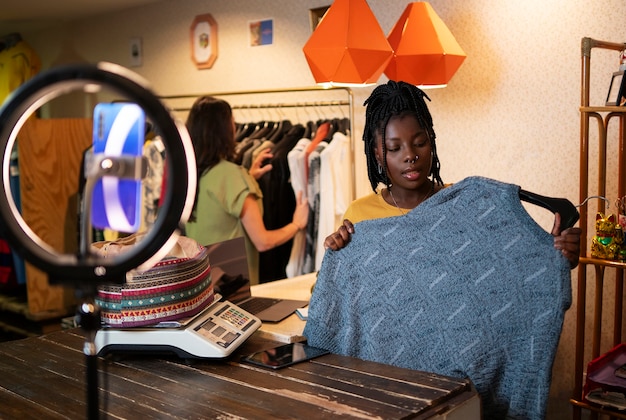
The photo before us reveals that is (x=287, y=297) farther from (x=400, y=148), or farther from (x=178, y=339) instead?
(x=178, y=339)

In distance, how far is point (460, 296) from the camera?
1582mm

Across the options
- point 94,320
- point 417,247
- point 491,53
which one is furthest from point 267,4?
point 94,320

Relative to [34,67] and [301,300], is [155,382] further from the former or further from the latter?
[34,67]

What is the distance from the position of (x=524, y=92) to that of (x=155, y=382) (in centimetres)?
230

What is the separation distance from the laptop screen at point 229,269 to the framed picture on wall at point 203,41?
8.60ft

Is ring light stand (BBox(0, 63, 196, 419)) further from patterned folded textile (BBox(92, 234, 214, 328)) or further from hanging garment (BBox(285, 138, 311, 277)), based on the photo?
hanging garment (BBox(285, 138, 311, 277))

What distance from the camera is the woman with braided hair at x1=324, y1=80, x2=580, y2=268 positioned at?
199 centimetres

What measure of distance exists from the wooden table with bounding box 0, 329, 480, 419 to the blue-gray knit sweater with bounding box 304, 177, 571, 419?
12cm

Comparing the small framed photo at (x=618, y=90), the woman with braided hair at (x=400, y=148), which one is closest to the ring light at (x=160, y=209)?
the woman with braided hair at (x=400, y=148)

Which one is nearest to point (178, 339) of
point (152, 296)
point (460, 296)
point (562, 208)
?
point (152, 296)

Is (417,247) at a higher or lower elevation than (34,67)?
lower

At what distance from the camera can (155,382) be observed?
1.47 meters

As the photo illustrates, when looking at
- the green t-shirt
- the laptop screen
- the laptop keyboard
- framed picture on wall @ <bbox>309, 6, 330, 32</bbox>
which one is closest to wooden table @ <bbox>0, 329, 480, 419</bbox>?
the laptop keyboard

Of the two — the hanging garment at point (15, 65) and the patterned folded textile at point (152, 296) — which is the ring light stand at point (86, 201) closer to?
the patterned folded textile at point (152, 296)
